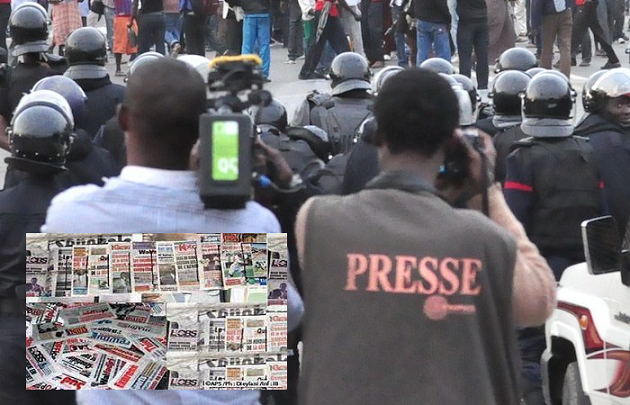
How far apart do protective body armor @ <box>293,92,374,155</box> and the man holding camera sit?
411 centimetres

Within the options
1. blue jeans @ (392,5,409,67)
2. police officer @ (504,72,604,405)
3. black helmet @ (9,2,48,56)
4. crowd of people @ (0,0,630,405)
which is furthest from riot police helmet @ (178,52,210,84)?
blue jeans @ (392,5,409,67)

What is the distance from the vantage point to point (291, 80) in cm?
1738

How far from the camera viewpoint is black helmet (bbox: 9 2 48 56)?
29.1ft

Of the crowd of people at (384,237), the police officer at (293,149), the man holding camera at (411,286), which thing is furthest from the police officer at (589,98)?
the man holding camera at (411,286)

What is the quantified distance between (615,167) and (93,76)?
132 inches

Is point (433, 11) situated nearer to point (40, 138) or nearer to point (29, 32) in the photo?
point (29, 32)

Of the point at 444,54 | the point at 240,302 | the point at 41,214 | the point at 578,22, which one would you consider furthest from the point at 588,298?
the point at 578,22

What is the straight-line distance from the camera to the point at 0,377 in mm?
4348

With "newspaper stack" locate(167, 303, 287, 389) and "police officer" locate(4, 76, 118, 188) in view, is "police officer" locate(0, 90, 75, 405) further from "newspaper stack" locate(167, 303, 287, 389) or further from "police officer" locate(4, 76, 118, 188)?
"newspaper stack" locate(167, 303, 287, 389)

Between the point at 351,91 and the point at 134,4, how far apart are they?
36.0 feet

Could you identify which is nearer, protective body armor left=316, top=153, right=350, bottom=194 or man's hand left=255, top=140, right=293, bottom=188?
man's hand left=255, top=140, right=293, bottom=188

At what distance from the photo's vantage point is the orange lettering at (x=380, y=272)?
9.46 feet

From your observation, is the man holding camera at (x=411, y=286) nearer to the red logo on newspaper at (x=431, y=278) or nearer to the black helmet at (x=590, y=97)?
the red logo on newspaper at (x=431, y=278)

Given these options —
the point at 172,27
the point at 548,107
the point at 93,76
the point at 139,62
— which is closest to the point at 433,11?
the point at 172,27
